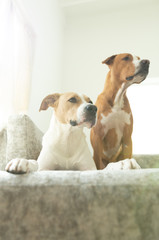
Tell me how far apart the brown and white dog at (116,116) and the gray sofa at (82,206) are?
73cm

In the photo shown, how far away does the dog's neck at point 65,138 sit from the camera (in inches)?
49.0

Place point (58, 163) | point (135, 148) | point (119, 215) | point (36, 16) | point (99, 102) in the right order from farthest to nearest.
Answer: point (135, 148) → point (36, 16) → point (99, 102) → point (58, 163) → point (119, 215)

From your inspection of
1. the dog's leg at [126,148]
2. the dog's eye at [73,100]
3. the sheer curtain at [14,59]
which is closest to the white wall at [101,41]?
the sheer curtain at [14,59]

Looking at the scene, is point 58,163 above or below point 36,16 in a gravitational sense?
below

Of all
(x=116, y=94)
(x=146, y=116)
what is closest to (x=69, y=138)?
(x=116, y=94)

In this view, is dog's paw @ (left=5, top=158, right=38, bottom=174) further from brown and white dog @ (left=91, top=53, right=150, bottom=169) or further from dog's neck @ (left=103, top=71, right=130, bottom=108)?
dog's neck @ (left=103, top=71, right=130, bottom=108)

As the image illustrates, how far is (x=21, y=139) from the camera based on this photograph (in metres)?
1.38

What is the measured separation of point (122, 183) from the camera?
66cm

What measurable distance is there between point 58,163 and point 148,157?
104 cm

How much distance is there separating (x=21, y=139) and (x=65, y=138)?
0.30 meters

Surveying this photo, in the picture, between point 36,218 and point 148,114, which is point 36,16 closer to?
point 148,114

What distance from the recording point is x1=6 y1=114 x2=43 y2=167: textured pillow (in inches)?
53.1

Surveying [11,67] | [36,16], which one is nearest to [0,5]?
[11,67]

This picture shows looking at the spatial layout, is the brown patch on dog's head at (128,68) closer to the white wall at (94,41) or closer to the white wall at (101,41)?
the white wall at (94,41)
